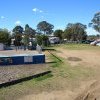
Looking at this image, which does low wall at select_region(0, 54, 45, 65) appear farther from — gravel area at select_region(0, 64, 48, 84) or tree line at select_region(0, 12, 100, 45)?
tree line at select_region(0, 12, 100, 45)

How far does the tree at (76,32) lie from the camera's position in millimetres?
127688

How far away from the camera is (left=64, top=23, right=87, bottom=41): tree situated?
127688 mm

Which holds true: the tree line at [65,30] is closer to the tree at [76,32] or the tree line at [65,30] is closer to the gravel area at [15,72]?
the tree at [76,32]

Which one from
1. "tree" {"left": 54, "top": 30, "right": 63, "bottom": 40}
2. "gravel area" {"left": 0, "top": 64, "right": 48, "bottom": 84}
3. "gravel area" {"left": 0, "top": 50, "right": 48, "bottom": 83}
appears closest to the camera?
"gravel area" {"left": 0, "top": 64, "right": 48, "bottom": 84}

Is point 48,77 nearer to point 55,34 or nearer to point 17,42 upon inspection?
point 17,42

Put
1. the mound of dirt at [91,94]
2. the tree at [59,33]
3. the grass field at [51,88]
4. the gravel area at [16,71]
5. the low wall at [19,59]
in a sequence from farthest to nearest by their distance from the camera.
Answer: the tree at [59,33], the low wall at [19,59], the gravel area at [16,71], the grass field at [51,88], the mound of dirt at [91,94]

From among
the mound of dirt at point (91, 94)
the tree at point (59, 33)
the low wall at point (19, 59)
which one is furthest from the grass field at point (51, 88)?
the tree at point (59, 33)

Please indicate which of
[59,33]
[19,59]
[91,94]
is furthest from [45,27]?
[91,94]

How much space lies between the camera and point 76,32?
12838 cm

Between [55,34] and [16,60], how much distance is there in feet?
361

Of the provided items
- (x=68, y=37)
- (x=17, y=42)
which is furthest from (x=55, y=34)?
(x=17, y=42)

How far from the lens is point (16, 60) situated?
3009cm

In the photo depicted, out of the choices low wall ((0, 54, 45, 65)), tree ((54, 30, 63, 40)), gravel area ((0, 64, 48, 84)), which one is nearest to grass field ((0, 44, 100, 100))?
gravel area ((0, 64, 48, 84))

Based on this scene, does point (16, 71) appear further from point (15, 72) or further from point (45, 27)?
point (45, 27)
